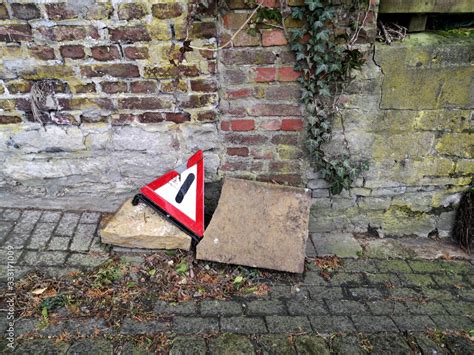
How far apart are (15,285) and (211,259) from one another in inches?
43.1

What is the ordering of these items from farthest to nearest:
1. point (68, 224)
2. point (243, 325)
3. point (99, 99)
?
point (68, 224), point (99, 99), point (243, 325)

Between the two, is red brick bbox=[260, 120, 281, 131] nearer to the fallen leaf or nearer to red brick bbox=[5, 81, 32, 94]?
red brick bbox=[5, 81, 32, 94]

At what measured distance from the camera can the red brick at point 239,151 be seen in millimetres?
2395

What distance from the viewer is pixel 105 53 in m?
2.11

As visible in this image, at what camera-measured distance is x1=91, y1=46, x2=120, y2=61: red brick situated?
6.88 ft

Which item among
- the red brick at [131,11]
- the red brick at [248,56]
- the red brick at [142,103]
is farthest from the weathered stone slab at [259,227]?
the red brick at [131,11]

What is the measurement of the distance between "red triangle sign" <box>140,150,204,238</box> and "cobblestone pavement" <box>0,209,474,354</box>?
410 millimetres

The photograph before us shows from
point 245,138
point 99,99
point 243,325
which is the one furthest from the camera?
point 245,138

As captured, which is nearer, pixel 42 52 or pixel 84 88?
pixel 42 52

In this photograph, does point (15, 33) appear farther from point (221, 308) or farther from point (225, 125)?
point (221, 308)

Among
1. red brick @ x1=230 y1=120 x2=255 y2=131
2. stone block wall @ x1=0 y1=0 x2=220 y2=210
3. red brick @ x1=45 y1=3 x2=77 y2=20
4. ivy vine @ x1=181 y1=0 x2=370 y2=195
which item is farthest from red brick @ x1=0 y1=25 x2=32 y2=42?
red brick @ x1=230 y1=120 x2=255 y2=131

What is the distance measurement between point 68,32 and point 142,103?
540mm

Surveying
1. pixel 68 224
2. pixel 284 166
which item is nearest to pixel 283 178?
pixel 284 166

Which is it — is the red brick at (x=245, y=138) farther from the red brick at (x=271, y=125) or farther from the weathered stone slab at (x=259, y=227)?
the weathered stone slab at (x=259, y=227)
